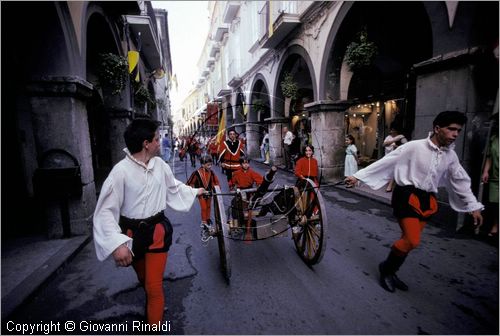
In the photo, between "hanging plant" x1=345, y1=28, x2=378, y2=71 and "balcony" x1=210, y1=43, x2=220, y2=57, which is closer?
"hanging plant" x1=345, y1=28, x2=378, y2=71

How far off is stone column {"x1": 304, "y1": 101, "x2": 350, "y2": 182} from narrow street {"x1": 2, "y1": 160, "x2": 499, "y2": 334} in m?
4.77

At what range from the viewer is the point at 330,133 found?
879cm

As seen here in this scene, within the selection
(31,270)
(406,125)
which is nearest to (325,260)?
(31,270)

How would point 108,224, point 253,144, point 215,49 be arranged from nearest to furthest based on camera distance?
1. point 108,224
2. point 253,144
3. point 215,49

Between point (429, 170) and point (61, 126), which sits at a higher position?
→ point (61, 126)

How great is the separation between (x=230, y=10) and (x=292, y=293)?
20.1 meters

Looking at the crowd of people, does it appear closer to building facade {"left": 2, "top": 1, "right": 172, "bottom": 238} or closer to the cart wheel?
the cart wheel

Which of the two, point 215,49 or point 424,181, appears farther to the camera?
point 215,49

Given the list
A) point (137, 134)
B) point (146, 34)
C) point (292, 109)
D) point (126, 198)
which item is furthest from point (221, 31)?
point (126, 198)

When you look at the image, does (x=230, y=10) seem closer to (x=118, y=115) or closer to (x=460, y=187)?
(x=118, y=115)

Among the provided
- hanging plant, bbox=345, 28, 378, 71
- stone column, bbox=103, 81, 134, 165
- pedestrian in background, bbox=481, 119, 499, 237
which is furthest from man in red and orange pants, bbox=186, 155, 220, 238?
stone column, bbox=103, 81, 134, 165

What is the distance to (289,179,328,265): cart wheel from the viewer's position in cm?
327

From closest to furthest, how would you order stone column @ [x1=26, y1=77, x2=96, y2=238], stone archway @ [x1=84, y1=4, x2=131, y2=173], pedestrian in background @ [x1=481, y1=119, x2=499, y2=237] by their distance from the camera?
pedestrian in background @ [x1=481, y1=119, x2=499, y2=237] < stone column @ [x1=26, y1=77, x2=96, y2=238] < stone archway @ [x1=84, y1=4, x2=131, y2=173]

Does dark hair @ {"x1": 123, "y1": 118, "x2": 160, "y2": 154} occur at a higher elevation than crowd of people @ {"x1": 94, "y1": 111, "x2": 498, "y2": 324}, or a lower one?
higher
